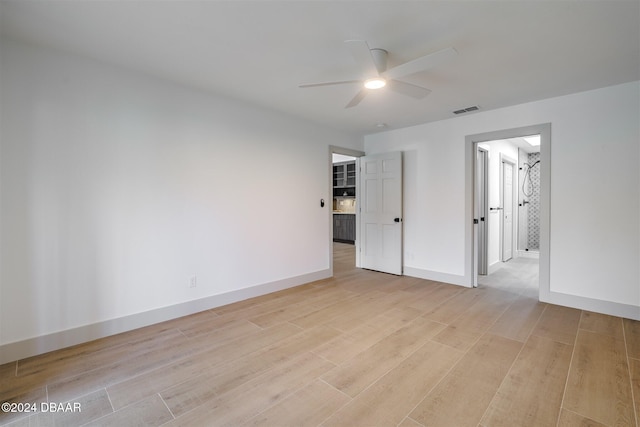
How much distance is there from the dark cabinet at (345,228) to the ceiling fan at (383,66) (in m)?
5.96

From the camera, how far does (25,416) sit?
1744 mm

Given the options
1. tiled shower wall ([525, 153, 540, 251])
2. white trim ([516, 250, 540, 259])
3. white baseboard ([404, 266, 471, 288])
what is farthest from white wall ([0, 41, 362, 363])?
tiled shower wall ([525, 153, 540, 251])

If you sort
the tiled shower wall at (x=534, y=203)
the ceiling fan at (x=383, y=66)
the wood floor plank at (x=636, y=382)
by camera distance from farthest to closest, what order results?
the tiled shower wall at (x=534, y=203), the ceiling fan at (x=383, y=66), the wood floor plank at (x=636, y=382)

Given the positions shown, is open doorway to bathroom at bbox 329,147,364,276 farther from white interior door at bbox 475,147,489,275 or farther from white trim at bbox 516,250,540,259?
white trim at bbox 516,250,540,259

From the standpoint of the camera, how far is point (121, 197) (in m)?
2.81

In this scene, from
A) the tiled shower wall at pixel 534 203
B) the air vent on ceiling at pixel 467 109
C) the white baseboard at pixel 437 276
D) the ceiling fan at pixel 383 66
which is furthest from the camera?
the tiled shower wall at pixel 534 203

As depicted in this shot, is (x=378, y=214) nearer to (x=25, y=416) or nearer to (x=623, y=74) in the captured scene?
(x=623, y=74)

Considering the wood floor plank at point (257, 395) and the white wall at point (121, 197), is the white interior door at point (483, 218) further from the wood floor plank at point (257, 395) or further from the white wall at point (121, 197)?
the wood floor plank at point (257, 395)

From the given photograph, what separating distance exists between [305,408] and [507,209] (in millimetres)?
6252

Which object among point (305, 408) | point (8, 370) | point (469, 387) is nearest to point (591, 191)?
point (469, 387)

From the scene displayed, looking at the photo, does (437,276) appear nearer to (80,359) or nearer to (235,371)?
(235,371)

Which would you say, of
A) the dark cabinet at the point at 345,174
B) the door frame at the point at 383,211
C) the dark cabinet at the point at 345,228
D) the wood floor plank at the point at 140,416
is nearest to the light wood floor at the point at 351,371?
the wood floor plank at the point at 140,416

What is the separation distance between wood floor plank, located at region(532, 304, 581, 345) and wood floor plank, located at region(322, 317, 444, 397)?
98cm

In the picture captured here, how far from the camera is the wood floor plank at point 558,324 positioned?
Answer: 274 cm
